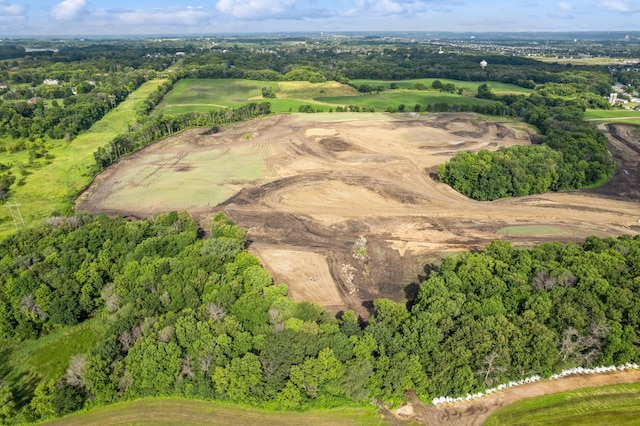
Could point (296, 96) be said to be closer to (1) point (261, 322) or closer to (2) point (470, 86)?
(2) point (470, 86)

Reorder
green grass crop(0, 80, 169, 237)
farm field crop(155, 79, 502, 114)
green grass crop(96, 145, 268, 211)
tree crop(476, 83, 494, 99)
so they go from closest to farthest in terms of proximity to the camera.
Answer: green grass crop(0, 80, 169, 237) → green grass crop(96, 145, 268, 211) → farm field crop(155, 79, 502, 114) → tree crop(476, 83, 494, 99)

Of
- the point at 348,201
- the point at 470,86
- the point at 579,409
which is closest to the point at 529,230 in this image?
the point at 348,201

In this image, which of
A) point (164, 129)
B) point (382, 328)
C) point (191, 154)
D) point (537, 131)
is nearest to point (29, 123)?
point (164, 129)

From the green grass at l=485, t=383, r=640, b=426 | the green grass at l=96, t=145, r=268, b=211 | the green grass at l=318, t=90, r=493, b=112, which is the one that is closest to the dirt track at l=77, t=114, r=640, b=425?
the green grass at l=96, t=145, r=268, b=211

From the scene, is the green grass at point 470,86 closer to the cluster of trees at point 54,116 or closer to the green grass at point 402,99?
the green grass at point 402,99

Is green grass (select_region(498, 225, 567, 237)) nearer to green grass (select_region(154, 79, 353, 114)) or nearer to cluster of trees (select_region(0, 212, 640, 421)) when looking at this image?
cluster of trees (select_region(0, 212, 640, 421))
